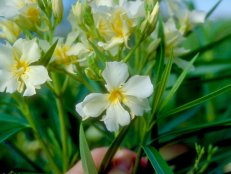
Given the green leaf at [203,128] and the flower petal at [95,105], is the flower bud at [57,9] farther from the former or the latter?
the green leaf at [203,128]

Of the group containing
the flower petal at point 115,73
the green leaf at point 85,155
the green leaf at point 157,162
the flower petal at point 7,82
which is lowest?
the green leaf at point 157,162

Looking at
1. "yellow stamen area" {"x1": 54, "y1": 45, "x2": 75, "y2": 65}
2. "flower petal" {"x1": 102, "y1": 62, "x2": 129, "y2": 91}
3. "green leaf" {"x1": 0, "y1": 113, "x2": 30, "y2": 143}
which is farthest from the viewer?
"green leaf" {"x1": 0, "y1": 113, "x2": 30, "y2": 143}

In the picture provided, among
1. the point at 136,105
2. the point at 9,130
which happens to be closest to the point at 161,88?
the point at 136,105

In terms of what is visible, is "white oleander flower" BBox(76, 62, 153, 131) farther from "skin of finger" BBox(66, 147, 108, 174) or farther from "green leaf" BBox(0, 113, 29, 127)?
"green leaf" BBox(0, 113, 29, 127)

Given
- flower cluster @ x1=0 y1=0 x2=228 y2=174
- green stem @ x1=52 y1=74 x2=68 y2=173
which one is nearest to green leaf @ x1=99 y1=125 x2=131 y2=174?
flower cluster @ x1=0 y1=0 x2=228 y2=174

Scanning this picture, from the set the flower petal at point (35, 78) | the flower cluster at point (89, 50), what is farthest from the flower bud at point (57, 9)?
the flower petal at point (35, 78)
